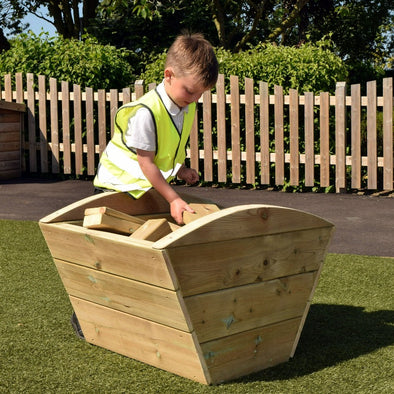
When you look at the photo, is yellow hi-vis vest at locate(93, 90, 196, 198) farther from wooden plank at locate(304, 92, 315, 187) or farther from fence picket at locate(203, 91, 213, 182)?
fence picket at locate(203, 91, 213, 182)

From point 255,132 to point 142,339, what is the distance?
7669mm

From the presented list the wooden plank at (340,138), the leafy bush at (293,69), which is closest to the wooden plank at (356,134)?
the wooden plank at (340,138)

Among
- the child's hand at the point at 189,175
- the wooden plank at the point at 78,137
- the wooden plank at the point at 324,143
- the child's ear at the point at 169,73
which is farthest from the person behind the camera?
the wooden plank at the point at 78,137

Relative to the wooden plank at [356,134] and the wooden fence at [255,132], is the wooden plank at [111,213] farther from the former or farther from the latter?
the wooden plank at [356,134]

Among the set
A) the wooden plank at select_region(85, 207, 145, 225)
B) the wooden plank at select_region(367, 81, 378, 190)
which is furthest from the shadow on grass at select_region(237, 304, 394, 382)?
the wooden plank at select_region(367, 81, 378, 190)

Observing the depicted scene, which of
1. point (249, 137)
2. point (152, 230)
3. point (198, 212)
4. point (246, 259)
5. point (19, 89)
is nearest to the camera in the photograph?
point (246, 259)

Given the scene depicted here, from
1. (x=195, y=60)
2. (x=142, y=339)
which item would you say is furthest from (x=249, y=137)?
(x=142, y=339)

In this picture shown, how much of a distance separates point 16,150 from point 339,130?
16.9ft

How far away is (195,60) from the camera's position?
354 centimetres

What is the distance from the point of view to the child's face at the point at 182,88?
3.59 meters

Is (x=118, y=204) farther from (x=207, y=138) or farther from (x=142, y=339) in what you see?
(x=207, y=138)

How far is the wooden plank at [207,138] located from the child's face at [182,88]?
7179 millimetres

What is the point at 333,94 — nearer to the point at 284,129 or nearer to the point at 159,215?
the point at 284,129

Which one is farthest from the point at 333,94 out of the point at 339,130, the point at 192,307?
the point at 192,307
